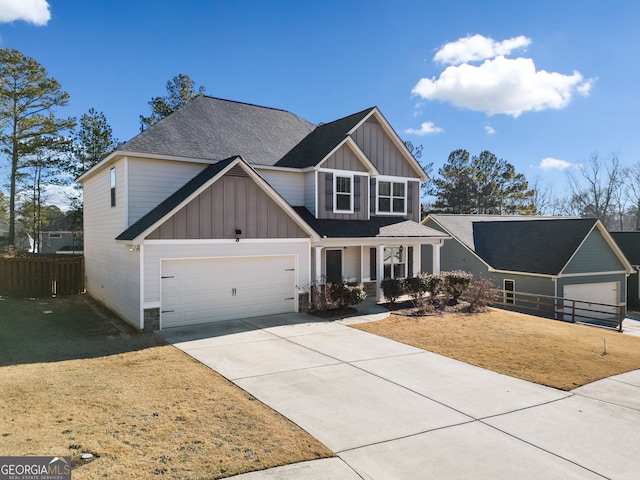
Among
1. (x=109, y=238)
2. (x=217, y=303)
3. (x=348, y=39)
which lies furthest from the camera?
(x=348, y=39)

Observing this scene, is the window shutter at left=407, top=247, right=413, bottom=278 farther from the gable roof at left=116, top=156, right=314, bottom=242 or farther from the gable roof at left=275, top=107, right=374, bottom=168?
the gable roof at left=116, top=156, right=314, bottom=242

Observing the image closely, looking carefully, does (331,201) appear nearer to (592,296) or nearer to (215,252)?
(215,252)

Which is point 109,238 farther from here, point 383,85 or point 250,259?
point 383,85

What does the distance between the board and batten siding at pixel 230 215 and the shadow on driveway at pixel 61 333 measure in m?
3.02

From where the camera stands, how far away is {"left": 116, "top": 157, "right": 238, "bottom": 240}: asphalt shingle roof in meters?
12.7

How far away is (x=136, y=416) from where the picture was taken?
6.43m

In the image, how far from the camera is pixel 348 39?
64.3 ft

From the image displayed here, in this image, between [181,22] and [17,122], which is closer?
[181,22]

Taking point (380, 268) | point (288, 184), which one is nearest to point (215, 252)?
point (288, 184)

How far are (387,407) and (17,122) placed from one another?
3591cm

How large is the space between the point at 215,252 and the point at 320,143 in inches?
325

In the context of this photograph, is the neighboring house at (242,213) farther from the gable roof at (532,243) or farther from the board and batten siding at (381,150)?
the gable roof at (532,243)

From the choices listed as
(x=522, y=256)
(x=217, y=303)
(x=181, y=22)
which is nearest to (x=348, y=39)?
(x=181, y=22)

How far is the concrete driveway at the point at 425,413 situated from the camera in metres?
5.27
